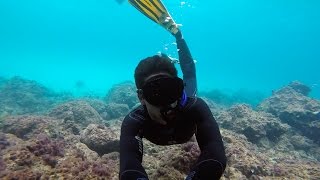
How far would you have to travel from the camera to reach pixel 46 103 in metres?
21.2

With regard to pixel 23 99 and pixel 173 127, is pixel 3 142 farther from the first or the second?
pixel 23 99

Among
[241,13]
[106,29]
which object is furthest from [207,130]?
[106,29]

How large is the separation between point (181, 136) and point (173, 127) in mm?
226

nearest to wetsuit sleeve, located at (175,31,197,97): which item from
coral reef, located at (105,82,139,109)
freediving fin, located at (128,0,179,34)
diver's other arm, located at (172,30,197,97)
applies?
diver's other arm, located at (172,30,197,97)

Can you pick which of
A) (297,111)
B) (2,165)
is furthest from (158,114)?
(297,111)

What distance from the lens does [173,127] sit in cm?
344

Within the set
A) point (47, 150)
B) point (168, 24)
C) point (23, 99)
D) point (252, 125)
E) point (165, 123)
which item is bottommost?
point (47, 150)

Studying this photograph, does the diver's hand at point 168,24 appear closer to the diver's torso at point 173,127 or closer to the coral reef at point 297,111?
the diver's torso at point 173,127

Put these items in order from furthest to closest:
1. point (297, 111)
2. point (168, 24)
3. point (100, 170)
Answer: point (297, 111)
point (168, 24)
point (100, 170)

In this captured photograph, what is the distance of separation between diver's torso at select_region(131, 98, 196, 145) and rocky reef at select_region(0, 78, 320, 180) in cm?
102

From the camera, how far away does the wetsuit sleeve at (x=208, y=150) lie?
266 centimetres

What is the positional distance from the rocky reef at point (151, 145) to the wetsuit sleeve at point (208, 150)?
4.49 ft

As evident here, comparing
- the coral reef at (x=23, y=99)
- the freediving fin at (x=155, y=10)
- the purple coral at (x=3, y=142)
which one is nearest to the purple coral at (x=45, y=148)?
the purple coral at (x=3, y=142)

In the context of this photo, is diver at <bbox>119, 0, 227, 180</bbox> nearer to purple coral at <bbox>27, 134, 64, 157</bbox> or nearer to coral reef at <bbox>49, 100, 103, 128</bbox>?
purple coral at <bbox>27, 134, 64, 157</bbox>
